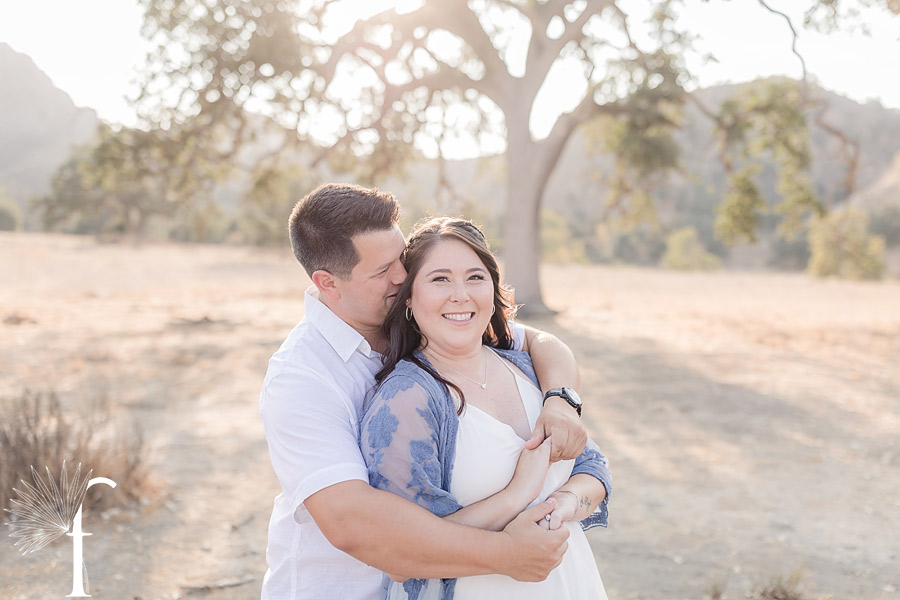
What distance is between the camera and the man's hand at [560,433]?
1.90 meters

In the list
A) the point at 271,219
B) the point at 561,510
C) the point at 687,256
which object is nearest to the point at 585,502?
the point at 561,510

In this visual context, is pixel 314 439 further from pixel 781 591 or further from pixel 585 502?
pixel 781 591

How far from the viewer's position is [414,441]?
174 centimetres

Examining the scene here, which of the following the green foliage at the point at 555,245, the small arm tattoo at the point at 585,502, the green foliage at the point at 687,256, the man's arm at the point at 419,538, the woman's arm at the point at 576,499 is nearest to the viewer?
the man's arm at the point at 419,538

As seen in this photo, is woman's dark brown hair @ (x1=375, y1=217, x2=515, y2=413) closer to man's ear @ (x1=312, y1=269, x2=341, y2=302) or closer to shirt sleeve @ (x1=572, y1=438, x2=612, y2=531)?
man's ear @ (x1=312, y1=269, x2=341, y2=302)

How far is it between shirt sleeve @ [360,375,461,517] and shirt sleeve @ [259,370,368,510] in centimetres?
6

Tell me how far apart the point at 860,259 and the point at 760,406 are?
31.3 m

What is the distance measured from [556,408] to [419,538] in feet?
1.84

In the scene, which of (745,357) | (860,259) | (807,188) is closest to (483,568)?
(745,357)

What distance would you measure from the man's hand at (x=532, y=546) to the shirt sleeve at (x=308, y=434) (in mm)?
413

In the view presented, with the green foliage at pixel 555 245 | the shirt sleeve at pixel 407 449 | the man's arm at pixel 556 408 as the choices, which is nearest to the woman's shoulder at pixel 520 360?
the man's arm at pixel 556 408

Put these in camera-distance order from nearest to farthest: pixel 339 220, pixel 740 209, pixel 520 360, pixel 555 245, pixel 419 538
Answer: pixel 419 538 < pixel 339 220 < pixel 520 360 < pixel 740 209 < pixel 555 245

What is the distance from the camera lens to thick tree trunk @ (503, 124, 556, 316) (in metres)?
13.5

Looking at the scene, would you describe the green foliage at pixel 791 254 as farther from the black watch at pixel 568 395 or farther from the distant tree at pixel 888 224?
the black watch at pixel 568 395
